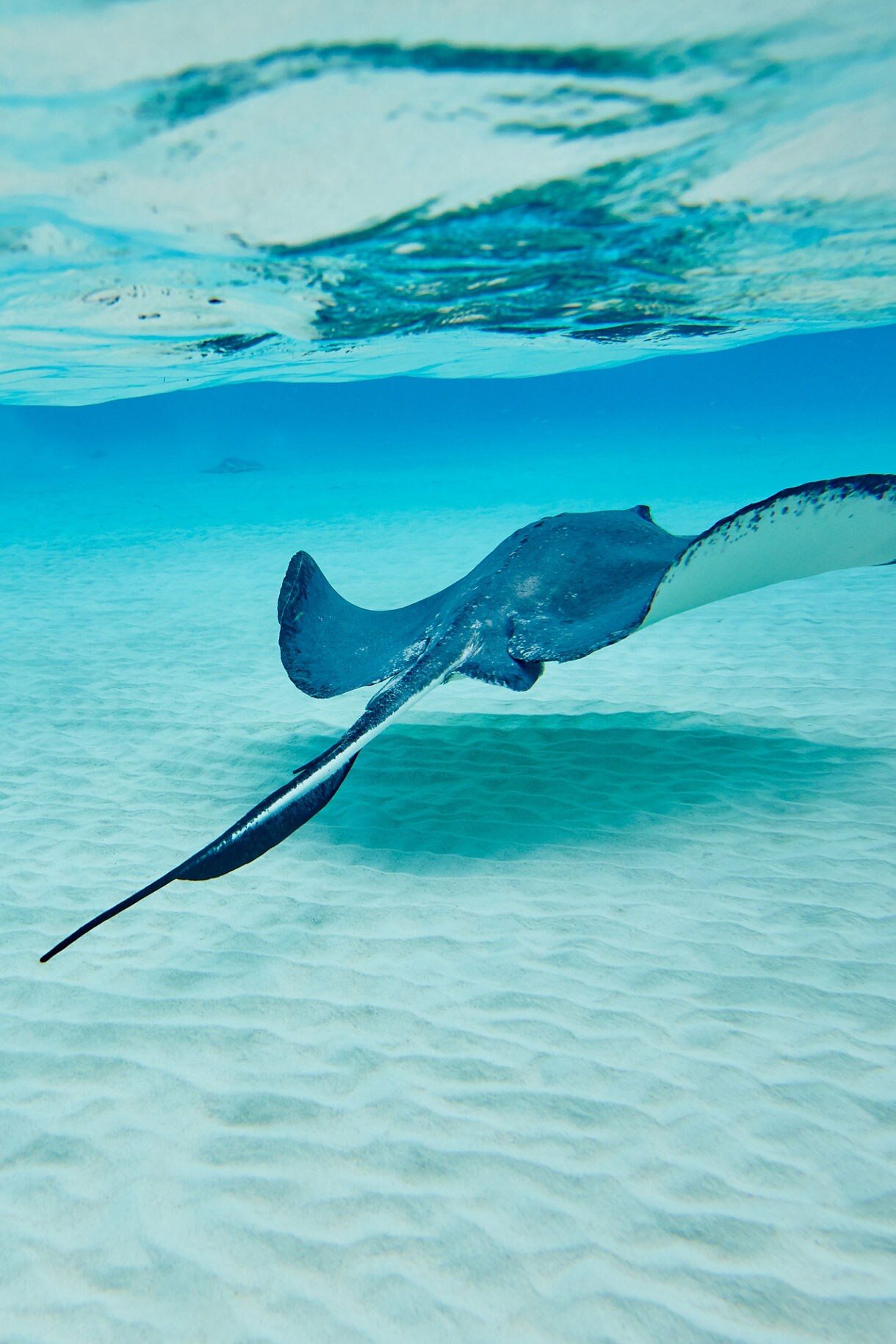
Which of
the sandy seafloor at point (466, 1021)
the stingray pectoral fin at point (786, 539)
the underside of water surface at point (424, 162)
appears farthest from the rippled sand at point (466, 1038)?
the underside of water surface at point (424, 162)

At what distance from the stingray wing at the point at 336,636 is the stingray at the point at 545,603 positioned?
0.05 ft

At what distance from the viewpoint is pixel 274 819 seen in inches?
116

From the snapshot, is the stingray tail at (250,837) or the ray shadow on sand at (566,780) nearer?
the stingray tail at (250,837)

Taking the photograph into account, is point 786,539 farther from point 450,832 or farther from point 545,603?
point 450,832

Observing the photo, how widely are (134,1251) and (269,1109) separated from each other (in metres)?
0.59

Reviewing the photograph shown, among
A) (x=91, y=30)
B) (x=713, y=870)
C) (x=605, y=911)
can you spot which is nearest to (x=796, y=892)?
(x=713, y=870)

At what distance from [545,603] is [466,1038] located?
98.8 inches


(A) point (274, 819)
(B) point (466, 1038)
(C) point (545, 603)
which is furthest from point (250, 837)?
(C) point (545, 603)

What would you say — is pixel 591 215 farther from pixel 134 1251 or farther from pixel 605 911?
pixel 134 1251

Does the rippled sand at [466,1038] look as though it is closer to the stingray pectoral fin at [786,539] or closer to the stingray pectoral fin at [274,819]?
the stingray pectoral fin at [274,819]

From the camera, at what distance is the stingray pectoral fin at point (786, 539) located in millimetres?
3783

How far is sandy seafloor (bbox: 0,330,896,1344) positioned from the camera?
2186mm

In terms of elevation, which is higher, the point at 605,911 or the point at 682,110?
the point at 682,110

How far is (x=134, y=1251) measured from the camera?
2.33 meters
